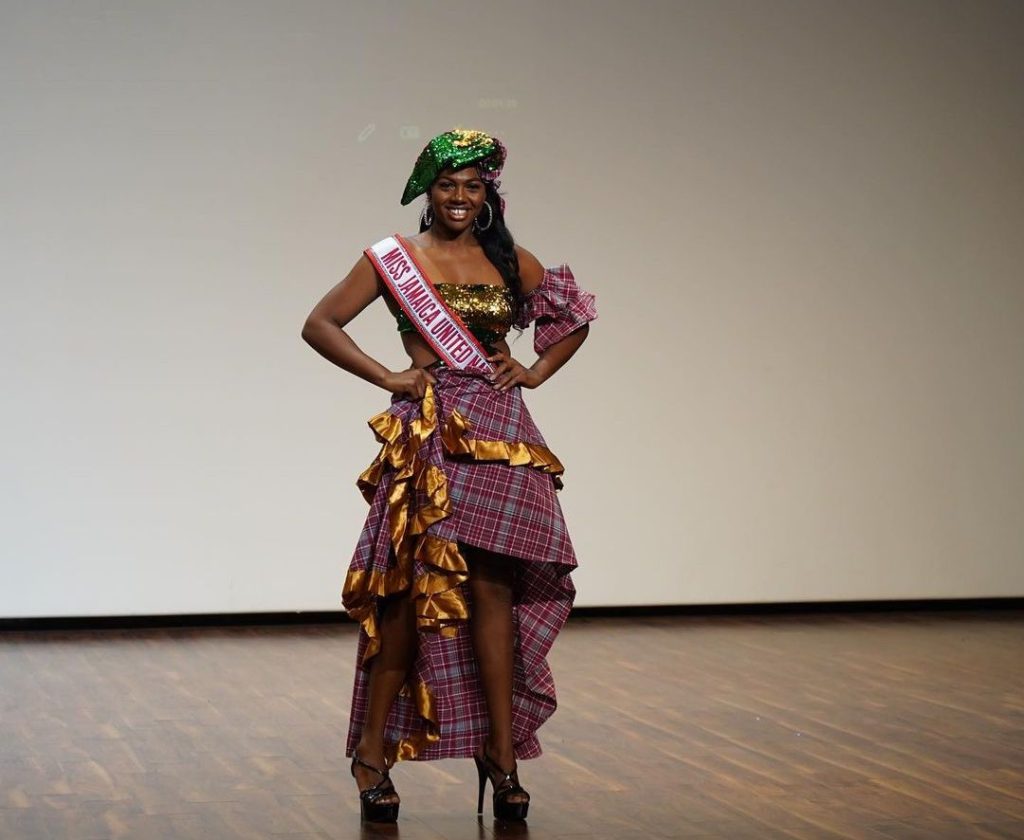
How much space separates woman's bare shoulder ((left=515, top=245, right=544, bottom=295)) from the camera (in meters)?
3.29

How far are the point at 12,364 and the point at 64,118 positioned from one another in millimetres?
831

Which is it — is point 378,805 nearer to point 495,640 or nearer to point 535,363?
point 495,640

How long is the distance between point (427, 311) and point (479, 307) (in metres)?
0.10

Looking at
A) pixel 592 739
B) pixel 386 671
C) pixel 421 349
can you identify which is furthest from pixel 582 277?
pixel 386 671

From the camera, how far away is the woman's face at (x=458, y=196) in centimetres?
316

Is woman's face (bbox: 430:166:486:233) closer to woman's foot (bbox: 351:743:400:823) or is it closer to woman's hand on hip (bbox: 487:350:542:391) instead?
→ woman's hand on hip (bbox: 487:350:542:391)

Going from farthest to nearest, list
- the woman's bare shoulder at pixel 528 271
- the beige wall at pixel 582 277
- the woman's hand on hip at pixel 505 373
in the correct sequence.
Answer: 1. the beige wall at pixel 582 277
2. the woman's bare shoulder at pixel 528 271
3. the woman's hand on hip at pixel 505 373

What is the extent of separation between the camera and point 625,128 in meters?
6.31

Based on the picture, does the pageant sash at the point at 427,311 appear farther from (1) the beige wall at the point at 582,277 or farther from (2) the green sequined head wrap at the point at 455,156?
(1) the beige wall at the point at 582,277

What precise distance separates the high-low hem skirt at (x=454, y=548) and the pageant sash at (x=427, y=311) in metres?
0.04

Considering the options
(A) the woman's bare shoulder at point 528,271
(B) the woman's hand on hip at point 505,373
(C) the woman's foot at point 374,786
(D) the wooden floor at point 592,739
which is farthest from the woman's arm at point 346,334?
(D) the wooden floor at point 592,739

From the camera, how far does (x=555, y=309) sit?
3.33m

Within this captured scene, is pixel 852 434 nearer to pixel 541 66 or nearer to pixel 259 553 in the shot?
pixel 541 66

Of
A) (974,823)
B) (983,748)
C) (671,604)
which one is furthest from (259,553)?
(974,823)
